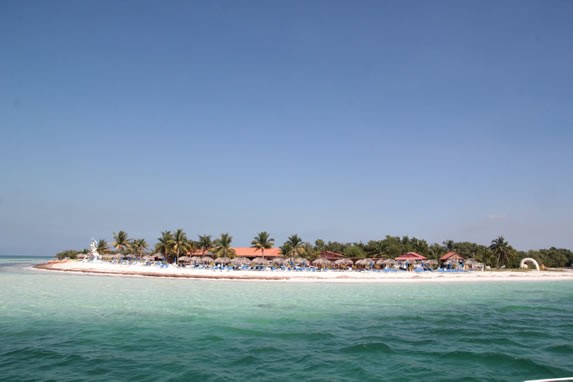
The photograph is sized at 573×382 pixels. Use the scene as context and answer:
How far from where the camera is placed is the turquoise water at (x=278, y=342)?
9.40 meters

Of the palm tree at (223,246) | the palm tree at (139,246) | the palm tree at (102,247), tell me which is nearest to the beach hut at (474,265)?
the palm tree at (223,246)

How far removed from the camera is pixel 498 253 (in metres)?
72.6

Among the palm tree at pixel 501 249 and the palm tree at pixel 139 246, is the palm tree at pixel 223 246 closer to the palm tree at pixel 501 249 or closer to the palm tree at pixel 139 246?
the palm tree at pixel 139 246

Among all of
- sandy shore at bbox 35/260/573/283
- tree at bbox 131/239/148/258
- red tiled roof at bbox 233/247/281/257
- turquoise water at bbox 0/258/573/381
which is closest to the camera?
turquoise water at bbox 0/258/573/381

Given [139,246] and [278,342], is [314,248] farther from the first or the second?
[278,342]

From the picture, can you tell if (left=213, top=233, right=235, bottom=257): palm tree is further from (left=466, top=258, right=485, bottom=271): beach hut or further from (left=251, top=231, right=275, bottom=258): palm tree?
(left=466, top=258, right=485, bottom=271): beach hut

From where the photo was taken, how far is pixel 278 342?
502 inches

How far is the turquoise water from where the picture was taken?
9.40 metres

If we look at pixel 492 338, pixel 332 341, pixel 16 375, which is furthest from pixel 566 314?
pixel 16 375

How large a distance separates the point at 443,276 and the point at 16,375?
52.3m

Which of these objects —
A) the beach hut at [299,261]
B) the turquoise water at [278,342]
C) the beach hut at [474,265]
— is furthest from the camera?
the beach hut at [474,265]

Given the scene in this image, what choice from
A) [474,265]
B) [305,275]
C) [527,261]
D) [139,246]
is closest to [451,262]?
[474,265]

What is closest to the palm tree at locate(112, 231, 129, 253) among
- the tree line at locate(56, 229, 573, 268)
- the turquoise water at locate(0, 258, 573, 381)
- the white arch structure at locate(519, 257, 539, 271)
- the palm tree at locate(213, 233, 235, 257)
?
the tree line at locate(56, 229, 573, 268)

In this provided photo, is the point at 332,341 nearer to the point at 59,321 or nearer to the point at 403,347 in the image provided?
the point at 403,347
